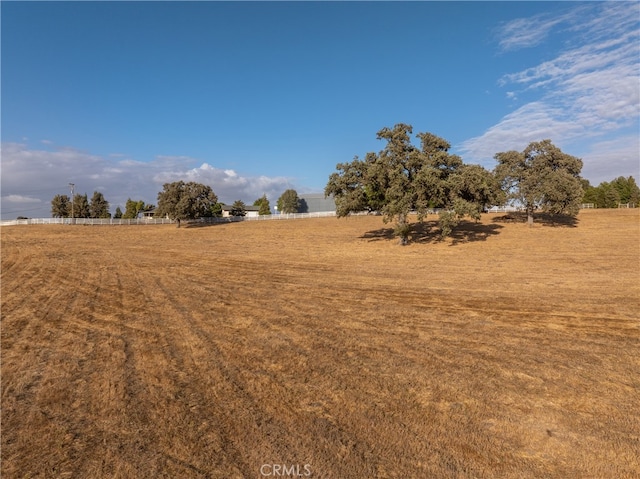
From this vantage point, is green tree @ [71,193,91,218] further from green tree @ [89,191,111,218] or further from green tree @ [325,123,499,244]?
green tree @ [325,123,499,244]

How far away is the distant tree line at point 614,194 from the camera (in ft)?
316

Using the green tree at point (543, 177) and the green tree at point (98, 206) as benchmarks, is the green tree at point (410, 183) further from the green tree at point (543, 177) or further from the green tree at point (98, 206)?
the green tree at point (98, 206)

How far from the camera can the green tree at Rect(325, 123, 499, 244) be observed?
33.3 metres

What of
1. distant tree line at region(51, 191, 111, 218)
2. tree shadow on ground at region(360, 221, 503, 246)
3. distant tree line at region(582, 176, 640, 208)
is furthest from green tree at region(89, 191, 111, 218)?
distant tree line at region(582, 176, 640, 208)

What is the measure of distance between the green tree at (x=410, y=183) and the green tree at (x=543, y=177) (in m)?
9.34

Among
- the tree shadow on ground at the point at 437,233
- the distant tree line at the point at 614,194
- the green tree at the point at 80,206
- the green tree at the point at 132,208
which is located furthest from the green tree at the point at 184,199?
the distant tree line at the point at 614,194

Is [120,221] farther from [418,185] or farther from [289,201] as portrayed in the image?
[418,185]

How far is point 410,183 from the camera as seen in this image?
34562 millimetres

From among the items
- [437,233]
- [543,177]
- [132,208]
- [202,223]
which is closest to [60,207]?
[132,208]

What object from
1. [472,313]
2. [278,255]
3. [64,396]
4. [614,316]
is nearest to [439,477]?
[64,396]

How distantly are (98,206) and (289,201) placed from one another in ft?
186

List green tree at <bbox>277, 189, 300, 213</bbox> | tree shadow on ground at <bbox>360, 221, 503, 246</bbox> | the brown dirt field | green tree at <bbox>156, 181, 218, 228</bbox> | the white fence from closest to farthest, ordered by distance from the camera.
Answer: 1. the brown dirt field
2. tree shadow on ground at <bbox>360, 221, 503, 246</bbox>
3. green tree at <bbox>156, 181, 218, 228</bbox>
4. the white fence
5. green tree at <bbox>277, 189, 300, 213</bbox>

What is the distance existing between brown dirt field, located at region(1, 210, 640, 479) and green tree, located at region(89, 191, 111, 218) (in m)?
99.4

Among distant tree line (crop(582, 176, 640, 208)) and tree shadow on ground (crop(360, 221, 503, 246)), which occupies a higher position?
distant tree line (crop(582, 176, 640, 208))
